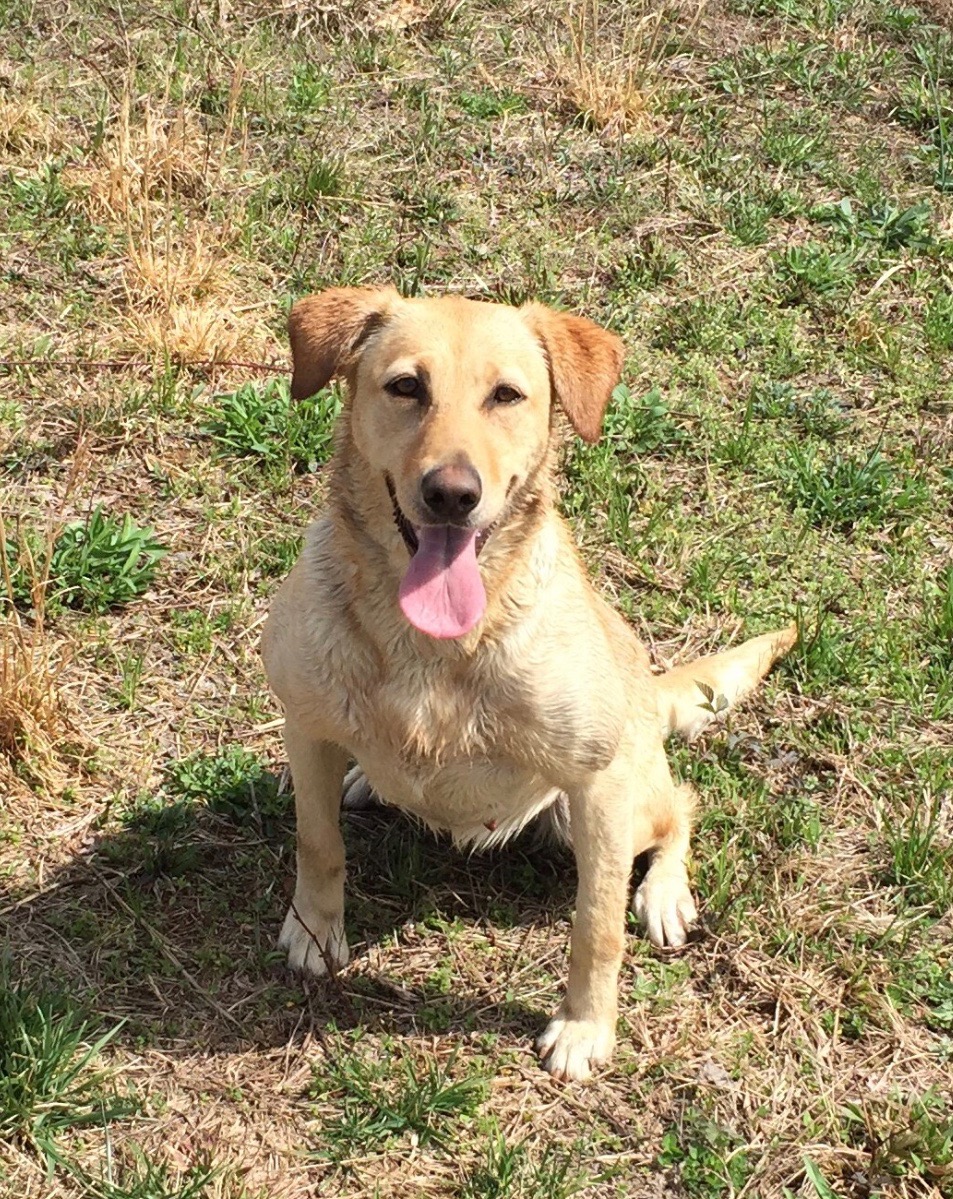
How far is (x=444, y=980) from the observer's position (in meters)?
4.00

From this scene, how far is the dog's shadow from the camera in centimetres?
386

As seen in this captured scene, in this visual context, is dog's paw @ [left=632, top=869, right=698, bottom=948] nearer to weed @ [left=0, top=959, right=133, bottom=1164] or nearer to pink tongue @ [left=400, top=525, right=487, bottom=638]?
pink tongue @ [left=400, top=525, right=487, bottom=638]

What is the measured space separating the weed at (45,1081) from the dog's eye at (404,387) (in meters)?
1.70

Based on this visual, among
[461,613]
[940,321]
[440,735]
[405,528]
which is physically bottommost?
[940,321]

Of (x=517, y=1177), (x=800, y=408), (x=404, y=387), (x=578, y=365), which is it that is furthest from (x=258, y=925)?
(x=800, y=408)

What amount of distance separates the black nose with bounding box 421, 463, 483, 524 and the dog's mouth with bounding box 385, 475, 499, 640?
0.09m

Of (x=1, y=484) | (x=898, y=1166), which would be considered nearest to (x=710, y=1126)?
→ (x=898, y=1166)

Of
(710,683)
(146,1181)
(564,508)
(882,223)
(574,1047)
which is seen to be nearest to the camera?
(146,1181)

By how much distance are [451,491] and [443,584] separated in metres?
0.27

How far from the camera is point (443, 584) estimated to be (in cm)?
340

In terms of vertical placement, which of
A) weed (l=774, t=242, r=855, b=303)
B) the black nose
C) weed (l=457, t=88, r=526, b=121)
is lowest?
weed (l=774, t=242, r=855, b=303)

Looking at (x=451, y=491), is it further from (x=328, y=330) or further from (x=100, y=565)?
(x=100, y=565)

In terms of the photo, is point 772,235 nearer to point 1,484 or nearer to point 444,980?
point 1,484

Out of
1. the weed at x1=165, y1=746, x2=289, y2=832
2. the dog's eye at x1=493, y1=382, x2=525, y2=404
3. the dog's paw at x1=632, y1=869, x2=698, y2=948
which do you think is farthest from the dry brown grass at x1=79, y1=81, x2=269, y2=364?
the dog's paw at x1=632, y1=869, x2=698, y2=948
